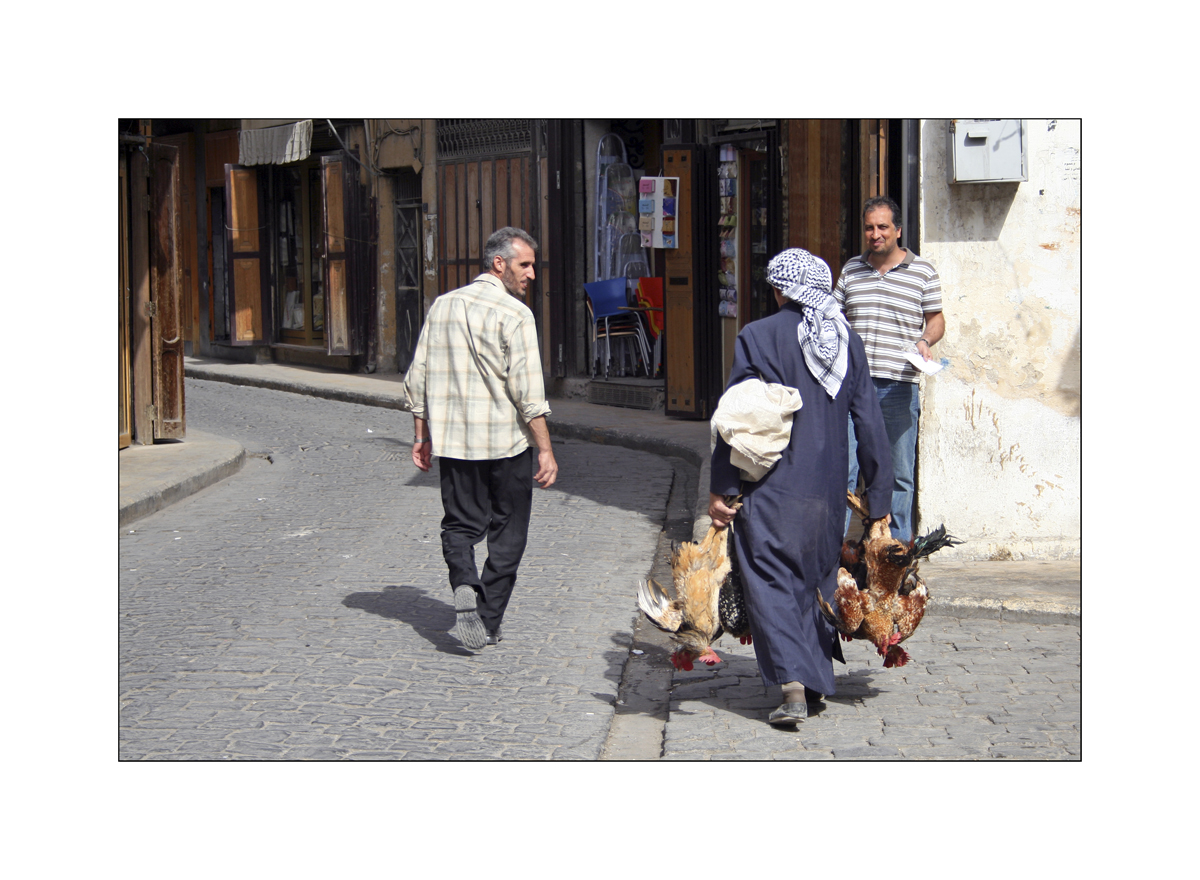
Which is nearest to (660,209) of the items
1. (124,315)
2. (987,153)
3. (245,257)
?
(124,315)

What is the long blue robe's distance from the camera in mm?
4711

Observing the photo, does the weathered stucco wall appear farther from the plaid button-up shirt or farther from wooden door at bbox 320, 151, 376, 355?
wooden door at bbox 320, 151, 376, 355

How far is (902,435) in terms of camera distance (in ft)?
22.4

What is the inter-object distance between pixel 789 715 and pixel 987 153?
11.2 ft

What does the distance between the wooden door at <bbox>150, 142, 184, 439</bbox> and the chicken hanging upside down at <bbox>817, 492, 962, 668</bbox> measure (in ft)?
29.1

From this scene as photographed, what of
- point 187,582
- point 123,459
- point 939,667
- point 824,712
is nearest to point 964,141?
point 939,667

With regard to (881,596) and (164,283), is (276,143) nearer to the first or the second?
Answer: (164,283)

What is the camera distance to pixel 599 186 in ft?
54.1

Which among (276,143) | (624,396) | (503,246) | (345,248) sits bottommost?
(624,396)

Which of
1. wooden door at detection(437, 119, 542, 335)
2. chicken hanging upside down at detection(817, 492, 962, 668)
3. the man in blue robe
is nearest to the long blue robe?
the man in blue robe

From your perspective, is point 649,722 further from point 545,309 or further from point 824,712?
point 545,309

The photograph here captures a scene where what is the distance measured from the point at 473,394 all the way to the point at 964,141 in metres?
2.86

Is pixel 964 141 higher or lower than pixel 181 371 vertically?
higher

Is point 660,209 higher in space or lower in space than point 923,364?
higher
